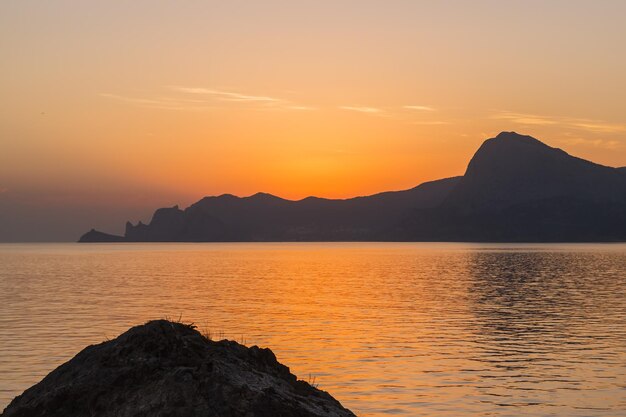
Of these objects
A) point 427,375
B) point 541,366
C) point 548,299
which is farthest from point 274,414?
point 548,299

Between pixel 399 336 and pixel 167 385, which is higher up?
pixel 167 385

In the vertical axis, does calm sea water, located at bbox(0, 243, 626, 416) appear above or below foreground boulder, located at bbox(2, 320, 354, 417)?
below

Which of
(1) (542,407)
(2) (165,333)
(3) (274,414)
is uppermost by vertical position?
(2) (165,333)

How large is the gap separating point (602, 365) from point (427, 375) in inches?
307

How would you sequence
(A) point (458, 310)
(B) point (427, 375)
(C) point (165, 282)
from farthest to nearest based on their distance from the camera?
(C) point (165, 282) < (A) point (458, 310) < (B) point (427, 375)

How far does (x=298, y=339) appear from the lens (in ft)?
133

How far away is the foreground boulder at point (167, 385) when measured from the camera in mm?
12977

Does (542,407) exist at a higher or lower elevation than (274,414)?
lower

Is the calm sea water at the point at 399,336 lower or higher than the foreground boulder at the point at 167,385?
lower

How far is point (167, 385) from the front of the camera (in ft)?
43.4

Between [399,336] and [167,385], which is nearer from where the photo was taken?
[167,385]

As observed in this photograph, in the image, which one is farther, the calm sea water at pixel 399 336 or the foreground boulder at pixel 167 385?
the calm sea water at pixel 399 336

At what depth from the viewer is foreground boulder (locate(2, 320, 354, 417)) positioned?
1298cm

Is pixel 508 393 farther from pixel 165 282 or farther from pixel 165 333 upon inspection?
pixel 165 282
